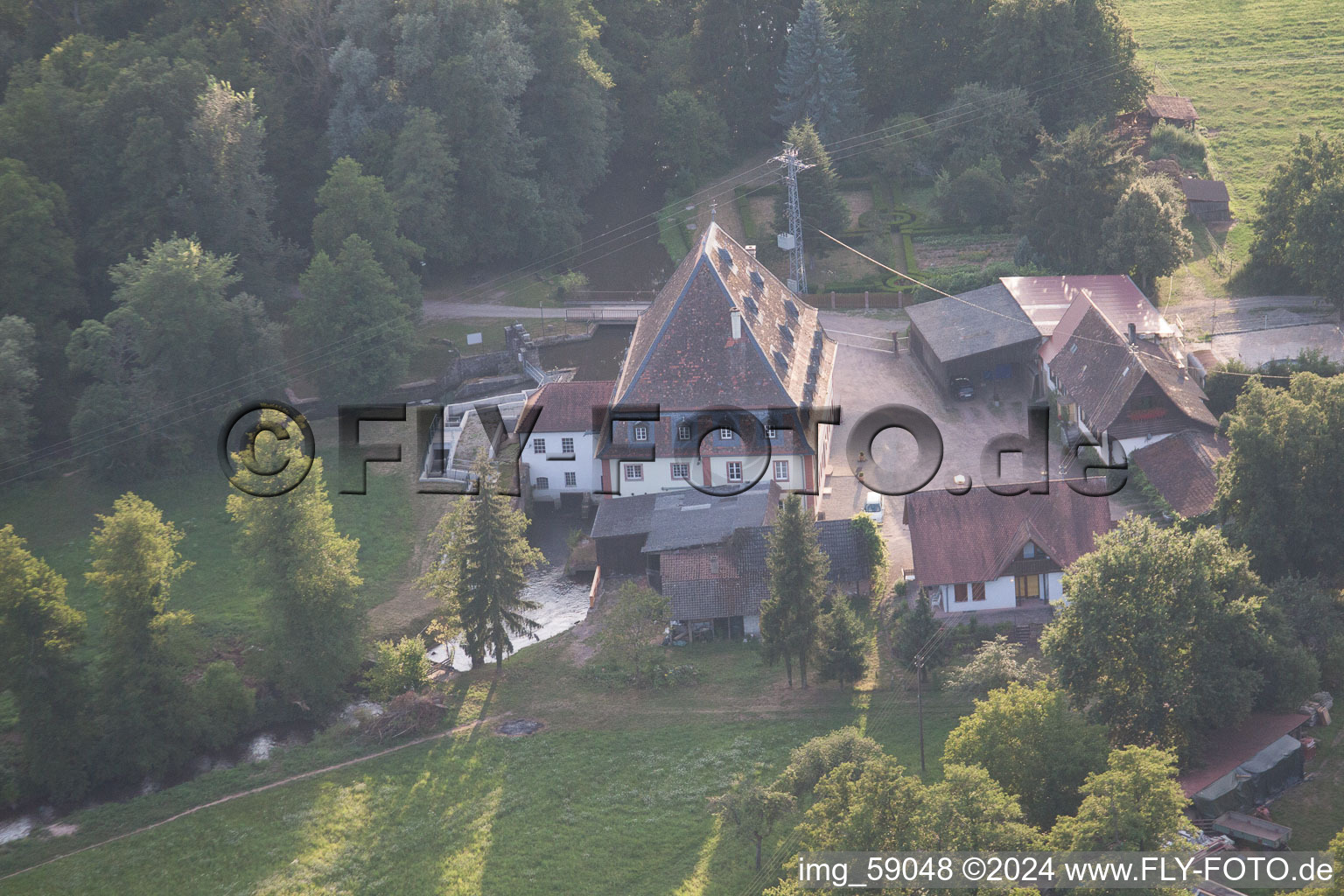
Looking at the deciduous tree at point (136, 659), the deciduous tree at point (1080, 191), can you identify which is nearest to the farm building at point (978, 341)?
the deciduous tree at point (1080, 191)

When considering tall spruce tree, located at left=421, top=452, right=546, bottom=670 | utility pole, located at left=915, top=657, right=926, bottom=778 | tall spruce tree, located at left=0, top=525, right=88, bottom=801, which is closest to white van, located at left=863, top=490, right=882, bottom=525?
utility pole, located at left=915, top=657, right=926, bottom=778

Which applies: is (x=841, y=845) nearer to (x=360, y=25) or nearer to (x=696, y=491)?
(x=696, y=491)

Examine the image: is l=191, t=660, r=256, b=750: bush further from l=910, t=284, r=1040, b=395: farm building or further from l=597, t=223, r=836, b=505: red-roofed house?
l=910, t=284, r=1040, b=395: farm building

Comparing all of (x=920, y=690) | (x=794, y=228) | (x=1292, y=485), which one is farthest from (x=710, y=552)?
(x=794, y=228)

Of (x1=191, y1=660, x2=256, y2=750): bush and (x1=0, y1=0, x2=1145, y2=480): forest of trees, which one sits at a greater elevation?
(x1=0, y1=0, x2=1145, y2=480): forest of trees

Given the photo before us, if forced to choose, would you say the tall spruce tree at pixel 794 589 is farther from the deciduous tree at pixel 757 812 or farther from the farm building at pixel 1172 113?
the farm building at pixel 1172 113

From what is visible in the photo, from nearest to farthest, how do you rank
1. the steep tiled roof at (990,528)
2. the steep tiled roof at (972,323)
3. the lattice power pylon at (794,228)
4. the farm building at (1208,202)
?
the steep tiled roof at (990,528)
the steep tiled roof at (972,323)
the lattice power pylon at (794,228)
the farm building at (1208,202)

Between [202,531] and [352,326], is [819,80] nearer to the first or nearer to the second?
[352,326]
